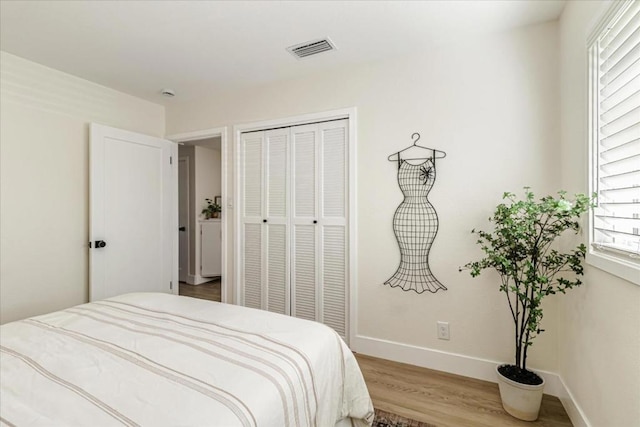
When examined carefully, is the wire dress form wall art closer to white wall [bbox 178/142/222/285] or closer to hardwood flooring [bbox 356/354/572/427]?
hardwood flooring [bbox 356/354/572/427]

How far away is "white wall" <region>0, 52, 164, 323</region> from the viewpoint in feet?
7.77

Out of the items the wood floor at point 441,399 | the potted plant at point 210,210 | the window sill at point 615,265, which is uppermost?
the potted plant at point 210,210

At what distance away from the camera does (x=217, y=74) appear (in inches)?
108

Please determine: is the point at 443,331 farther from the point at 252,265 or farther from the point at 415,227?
the point at 252,265

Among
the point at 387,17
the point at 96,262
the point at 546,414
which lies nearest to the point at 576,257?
the point at 546,414

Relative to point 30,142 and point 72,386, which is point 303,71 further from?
point 72,386

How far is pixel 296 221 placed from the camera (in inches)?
112

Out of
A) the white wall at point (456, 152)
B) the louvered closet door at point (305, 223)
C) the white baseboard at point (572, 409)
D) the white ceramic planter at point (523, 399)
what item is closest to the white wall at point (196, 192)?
the louvered closet door at point (305, 223)

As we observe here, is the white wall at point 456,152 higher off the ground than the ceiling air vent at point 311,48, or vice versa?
the ceiling air vent at point 311,48

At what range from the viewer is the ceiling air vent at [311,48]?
2.24 metres

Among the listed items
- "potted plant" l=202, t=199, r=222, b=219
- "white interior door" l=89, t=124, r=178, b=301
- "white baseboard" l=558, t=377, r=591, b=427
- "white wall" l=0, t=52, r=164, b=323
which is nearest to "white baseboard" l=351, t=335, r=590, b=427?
"white baseboard" l=558, t=377, r=591, b=427

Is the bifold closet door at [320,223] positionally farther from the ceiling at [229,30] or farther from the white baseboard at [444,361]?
the ceiling at [229,30]

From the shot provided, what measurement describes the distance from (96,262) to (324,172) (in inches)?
89.5

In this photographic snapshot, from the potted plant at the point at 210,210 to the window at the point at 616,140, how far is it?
15.5 feet
